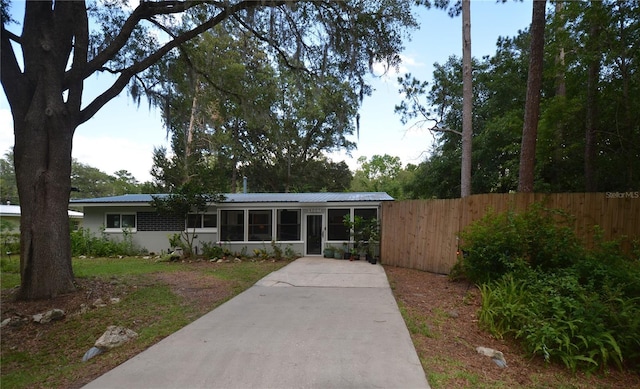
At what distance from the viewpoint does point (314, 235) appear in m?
12.8

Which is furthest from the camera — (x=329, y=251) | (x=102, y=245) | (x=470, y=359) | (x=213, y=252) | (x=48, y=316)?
(x=102, y=245)

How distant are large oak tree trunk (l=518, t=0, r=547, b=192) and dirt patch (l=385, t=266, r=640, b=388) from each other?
3190mm

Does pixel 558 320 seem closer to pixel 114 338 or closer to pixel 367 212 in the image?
pixel 114 338

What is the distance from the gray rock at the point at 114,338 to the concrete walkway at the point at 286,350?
0.56m

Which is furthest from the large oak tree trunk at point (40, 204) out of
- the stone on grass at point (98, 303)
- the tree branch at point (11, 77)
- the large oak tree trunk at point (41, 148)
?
the stone on grass at point (98, 303)

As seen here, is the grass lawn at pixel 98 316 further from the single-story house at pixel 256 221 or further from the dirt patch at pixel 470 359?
the single-story house at pixel 256 221

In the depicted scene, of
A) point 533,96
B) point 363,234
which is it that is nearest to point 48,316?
point 363,234

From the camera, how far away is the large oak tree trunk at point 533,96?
22.9 feet

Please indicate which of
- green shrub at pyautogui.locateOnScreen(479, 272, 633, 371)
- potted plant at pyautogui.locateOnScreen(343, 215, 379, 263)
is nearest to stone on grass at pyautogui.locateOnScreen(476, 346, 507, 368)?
green shrub at pyautogui.locateOnScreen(479, 272, 633, 371)

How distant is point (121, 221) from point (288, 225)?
7291 millimetres

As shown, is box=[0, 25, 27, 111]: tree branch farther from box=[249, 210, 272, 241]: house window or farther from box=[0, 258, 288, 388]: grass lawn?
box=[249, 210, 272, 241]: house window

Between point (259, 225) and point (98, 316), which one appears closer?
point (98, 316)

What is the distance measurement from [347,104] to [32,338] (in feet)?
26.4

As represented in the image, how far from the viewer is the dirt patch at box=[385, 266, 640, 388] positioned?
122 inches
